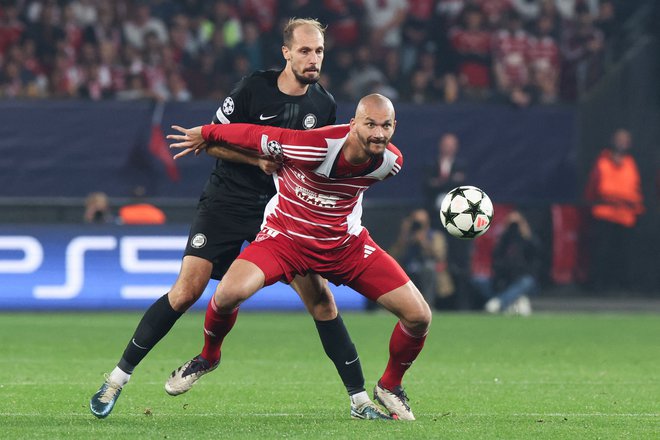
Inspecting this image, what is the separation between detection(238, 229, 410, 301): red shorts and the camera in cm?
669

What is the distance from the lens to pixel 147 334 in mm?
6844

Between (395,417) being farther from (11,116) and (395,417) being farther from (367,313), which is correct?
(11,116)

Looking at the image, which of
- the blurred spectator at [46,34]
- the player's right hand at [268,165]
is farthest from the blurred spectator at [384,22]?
the player's right hand at [268,165]

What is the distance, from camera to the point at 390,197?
18031mm

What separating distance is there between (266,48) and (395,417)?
12809mm

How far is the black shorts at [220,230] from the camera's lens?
714 cm

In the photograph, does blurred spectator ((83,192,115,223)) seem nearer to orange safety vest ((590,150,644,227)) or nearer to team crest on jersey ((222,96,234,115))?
orange safety vest ((590,150,644,227))

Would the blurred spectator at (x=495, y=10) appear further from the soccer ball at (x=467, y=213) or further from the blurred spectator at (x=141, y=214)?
the soccer ball at (x=467, y=213)

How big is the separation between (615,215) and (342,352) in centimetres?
1138

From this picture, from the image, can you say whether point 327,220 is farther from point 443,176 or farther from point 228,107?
point 443,176

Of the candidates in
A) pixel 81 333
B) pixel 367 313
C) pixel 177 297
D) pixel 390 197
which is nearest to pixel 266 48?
pixel 390 197

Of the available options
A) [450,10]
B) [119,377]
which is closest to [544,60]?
[450,10]

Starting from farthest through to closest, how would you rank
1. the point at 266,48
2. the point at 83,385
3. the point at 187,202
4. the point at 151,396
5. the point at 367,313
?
1. the point at 266,48
2. the point at 187,202
3. the point at 367,313
4. the point at 83,385
5. the point at 151,396

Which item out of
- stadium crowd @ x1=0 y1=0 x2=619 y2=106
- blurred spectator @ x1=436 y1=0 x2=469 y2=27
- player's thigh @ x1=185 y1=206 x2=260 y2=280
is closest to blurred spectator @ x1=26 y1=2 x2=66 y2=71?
stadium crowd @ x1=0 y1=0 x2=619 y2=106
